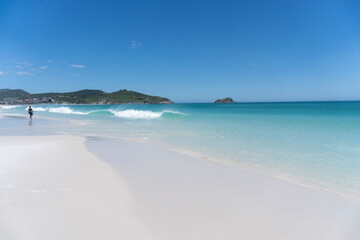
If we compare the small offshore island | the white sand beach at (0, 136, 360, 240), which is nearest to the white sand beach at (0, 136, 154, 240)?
the white sand beach at (0, 136, 360, 240)

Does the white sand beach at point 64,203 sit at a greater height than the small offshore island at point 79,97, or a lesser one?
lesser

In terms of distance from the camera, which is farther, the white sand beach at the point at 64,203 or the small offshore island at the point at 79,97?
the small offshore island at the point at 79,97

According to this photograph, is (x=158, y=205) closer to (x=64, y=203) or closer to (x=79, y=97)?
(x=64, y=203)

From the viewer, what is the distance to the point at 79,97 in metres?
150

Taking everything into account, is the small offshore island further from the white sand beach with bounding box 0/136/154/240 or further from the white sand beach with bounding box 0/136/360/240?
the white sand beach with bounding box 0/136/360/240

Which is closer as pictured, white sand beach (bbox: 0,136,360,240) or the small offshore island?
white sand beach (bbox: 0,136,360,240)

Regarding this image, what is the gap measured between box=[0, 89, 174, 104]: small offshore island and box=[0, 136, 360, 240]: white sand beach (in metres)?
136

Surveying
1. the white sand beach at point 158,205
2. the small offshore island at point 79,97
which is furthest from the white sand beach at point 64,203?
the small offshore island at point 79,97

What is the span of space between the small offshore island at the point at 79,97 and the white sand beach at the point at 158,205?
13589 cm

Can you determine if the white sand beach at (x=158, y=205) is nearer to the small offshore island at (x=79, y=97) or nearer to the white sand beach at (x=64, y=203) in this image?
the white sand beach at (x=64, y=203)

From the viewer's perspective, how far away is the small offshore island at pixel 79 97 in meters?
140

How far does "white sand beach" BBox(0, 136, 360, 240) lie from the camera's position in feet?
9.29

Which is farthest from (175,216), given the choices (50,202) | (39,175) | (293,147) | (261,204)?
(293,147)

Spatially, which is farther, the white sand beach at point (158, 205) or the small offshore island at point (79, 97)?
the small offshore island at point (79, 97)
